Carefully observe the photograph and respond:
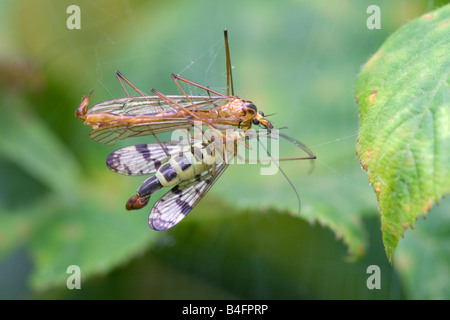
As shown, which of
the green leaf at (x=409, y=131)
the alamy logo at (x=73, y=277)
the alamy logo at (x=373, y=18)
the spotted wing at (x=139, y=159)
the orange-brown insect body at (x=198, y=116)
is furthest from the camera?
the alamy logo at (x=373, y=18)

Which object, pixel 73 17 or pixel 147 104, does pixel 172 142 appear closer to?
pixel 147 104

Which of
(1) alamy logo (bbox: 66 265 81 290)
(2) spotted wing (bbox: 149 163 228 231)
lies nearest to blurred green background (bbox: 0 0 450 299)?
(1) alamy logo (bbox: 66 265 81 290)

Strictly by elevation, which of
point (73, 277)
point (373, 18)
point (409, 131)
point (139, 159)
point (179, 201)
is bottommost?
point (73, 277)

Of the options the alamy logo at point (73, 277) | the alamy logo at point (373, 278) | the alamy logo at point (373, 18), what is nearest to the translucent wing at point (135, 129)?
the alamy logo at point (73, 277)

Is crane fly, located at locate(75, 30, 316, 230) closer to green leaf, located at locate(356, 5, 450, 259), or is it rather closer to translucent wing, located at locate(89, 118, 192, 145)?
translucent wing, located at locate(89, 118, 192, 145)

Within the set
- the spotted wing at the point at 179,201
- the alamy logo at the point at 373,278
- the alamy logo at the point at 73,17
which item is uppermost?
the alamy logo at the point at 73,17

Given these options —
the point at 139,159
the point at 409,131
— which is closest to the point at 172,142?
the point at 139,159

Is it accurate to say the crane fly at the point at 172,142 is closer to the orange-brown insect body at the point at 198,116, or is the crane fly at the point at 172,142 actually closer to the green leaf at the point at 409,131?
the orange-brown insect body at the point at 198,116

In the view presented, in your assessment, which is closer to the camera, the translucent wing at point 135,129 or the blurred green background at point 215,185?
the translucent wing at point 135,129
